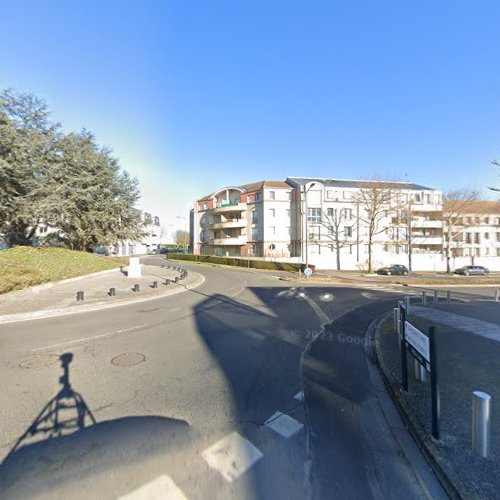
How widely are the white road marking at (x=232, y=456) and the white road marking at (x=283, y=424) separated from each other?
16.4 inches

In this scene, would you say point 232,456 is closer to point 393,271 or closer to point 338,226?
point 393,271

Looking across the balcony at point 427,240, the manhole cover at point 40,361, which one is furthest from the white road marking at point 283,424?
the balcony at point 427,240

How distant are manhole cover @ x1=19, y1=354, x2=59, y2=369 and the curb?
629 centimetres

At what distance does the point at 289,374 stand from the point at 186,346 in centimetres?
265

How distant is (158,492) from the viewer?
2311 millimetres

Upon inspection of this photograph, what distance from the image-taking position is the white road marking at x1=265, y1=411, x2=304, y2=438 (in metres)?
3.16

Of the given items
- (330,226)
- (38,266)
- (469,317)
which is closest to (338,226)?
(330,226)

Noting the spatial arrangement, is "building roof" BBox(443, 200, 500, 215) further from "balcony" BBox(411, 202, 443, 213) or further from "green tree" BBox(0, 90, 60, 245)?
"green tree" BBox(0, 90, 60, 245)

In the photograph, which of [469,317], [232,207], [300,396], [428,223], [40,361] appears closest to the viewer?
[300,396]

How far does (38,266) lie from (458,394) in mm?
18813

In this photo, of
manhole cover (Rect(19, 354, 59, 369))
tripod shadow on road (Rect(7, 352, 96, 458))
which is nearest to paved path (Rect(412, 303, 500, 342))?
tripod shadow on road (Rect(7, 352, 96, 458))

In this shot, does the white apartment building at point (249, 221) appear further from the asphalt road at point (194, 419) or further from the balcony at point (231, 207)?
the asphalt road at point (194, 419)

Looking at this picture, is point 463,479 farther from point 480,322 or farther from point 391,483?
point 480,322

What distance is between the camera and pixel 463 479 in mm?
2398
